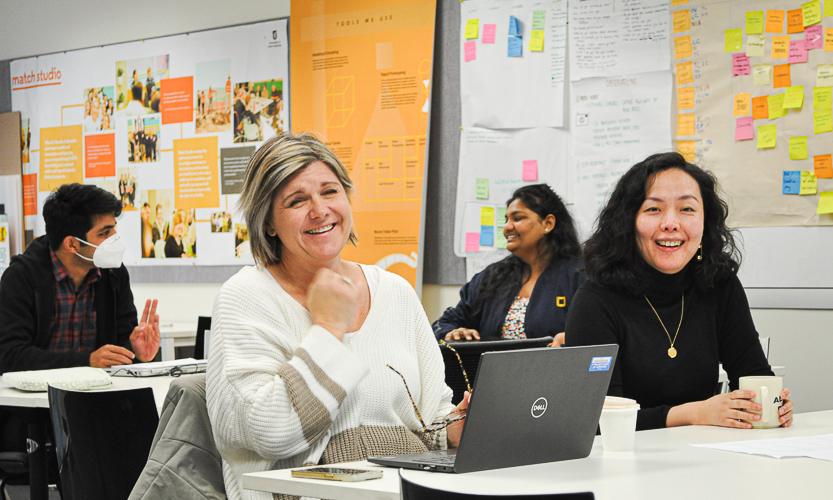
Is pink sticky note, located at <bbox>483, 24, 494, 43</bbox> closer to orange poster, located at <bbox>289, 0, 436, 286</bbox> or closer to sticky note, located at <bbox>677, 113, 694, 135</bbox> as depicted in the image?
orange poster, located at <bbox>289, 0, 436, 286</bbox>

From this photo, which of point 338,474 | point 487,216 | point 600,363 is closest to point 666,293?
point 600,363

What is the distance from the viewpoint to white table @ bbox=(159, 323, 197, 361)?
15.2 ft

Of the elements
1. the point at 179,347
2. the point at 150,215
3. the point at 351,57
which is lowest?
the point at 179,347

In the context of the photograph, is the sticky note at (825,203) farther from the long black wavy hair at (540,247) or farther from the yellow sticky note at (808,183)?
the long black wavy hair at (540,247)

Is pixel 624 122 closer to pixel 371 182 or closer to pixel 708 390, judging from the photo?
pixel 371 182

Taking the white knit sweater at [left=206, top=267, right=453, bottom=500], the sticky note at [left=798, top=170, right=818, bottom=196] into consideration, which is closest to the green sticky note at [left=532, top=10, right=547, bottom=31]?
the sticky note at [left=798, top=170, right=818, bottom=196]

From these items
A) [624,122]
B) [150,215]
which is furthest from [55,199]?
[624,122]

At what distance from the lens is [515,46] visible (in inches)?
174

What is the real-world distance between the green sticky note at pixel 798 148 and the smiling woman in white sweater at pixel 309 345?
8.12 ft

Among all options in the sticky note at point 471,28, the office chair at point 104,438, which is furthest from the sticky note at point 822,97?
the office chair at point 104,438

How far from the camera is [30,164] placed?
6.21 m

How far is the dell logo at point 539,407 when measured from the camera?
1.26m

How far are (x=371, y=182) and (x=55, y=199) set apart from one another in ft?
5.97

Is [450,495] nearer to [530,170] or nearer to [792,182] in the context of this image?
[792,182]
